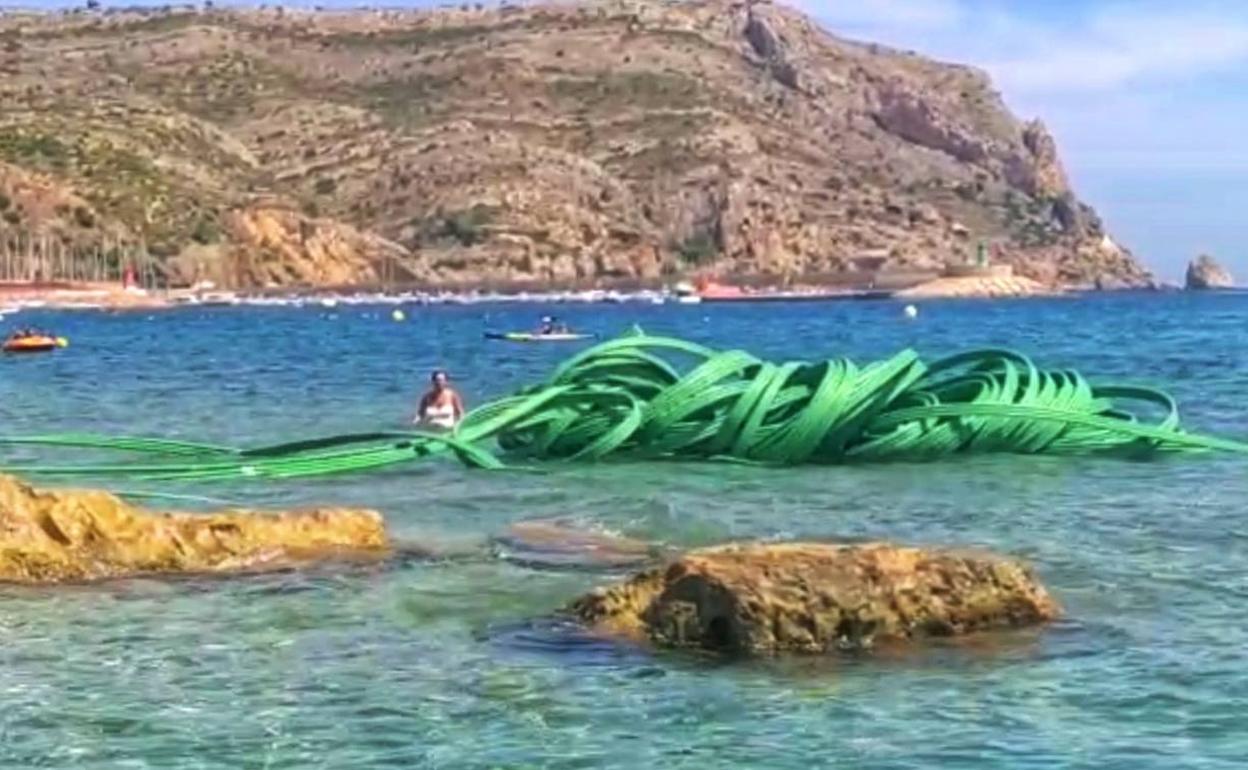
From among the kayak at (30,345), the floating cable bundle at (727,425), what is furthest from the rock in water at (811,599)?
the kayak at (30,345)

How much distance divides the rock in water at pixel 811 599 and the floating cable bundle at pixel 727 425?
888 centimetres

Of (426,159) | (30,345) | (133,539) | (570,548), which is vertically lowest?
(30,345)

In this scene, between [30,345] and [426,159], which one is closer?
[30,345]

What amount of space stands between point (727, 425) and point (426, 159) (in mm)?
153036

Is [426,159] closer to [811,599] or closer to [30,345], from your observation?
[30,345]

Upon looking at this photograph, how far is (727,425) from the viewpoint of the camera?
64.3 ft

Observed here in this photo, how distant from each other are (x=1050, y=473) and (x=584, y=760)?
11942mm

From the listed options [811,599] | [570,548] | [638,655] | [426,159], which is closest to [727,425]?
[570,548]

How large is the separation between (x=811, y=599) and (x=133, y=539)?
4.57 meters

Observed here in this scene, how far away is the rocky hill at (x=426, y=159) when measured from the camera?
15562cm

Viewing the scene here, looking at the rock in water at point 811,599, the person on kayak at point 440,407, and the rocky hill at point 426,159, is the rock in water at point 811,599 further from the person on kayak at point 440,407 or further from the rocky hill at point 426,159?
the rocky hill at point 426,159

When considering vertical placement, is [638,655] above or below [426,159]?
below

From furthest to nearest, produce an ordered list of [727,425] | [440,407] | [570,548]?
[440,407], [727,425], [570,548]

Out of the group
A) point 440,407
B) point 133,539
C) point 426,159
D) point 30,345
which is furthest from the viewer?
point 426,159
